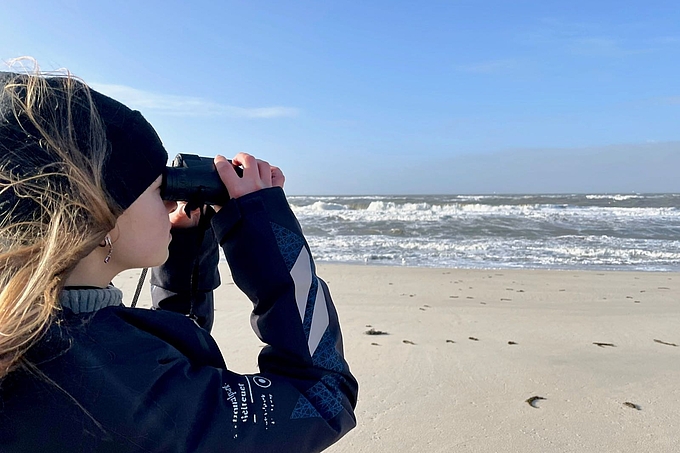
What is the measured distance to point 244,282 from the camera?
1067mm

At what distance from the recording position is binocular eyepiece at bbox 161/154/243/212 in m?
1.06

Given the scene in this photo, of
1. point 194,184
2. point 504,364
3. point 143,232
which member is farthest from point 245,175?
point 504,364

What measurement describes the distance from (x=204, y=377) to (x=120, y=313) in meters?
0.19

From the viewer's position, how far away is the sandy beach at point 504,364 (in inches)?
95.7

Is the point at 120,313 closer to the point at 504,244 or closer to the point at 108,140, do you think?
the point at 108,140

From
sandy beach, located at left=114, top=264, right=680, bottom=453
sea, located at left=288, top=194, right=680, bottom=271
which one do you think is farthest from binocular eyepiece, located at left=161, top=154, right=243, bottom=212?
sea, located at left=288, top=194, right=680, bottom=271

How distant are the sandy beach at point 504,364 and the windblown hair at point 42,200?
1833 mm

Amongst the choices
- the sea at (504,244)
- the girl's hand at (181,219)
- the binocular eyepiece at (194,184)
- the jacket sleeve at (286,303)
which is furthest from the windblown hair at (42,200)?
the sea at (504,244)

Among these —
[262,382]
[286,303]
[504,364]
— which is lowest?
[504,364]

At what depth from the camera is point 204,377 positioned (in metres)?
0.89

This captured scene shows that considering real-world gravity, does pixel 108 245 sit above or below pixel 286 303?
above

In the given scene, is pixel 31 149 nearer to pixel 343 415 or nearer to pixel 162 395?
pixel 162 395

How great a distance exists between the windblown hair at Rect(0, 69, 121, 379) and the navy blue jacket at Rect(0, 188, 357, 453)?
0.16ft

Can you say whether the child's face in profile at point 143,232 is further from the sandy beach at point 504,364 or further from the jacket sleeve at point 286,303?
the sandy beach at point 504,364
